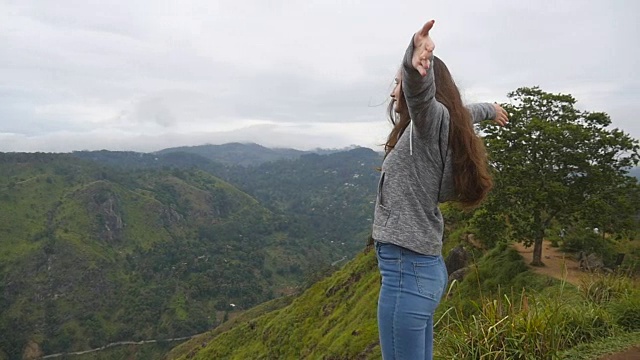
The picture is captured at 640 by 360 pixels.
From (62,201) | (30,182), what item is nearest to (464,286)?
(62,201)

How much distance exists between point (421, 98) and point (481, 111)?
961mm

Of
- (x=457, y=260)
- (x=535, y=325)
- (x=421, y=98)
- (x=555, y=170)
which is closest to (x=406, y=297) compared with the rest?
(x=421, y=98)

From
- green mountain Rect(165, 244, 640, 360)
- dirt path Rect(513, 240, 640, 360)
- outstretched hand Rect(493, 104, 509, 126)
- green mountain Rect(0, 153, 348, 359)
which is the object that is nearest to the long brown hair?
outstretched hand Rect(493, 104, 509, 126)

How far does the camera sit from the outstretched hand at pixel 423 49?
170 centimetres

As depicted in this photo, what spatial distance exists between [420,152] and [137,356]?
95.1 meters

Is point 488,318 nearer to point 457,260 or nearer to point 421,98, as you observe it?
point 421,98

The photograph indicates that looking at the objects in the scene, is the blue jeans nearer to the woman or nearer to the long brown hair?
the woman

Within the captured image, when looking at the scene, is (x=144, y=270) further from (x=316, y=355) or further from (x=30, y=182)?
(x=316, y=355)

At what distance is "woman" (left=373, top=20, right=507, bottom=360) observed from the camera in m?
2.06

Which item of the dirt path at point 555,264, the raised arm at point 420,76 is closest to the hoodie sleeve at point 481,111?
the raised arm at point 420,76

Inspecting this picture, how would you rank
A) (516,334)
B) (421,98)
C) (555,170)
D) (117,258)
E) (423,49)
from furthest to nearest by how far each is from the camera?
(117,258) → (555,170) → (516,334) → (421,98) → (423,49)

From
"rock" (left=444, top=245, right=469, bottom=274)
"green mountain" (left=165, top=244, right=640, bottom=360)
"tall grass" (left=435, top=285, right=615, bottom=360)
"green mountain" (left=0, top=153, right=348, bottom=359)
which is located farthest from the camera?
"green mountain" (left=0, top=153, right=348, bottom=359)

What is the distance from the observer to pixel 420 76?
1748mm

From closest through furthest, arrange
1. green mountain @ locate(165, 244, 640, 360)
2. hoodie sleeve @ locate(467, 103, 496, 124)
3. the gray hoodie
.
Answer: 1. the gray hoodie
2. hoodie sleeve @ locate(467, 103, 496, 124)
3. green mountain @ locate(165, 244, 640, 360)
